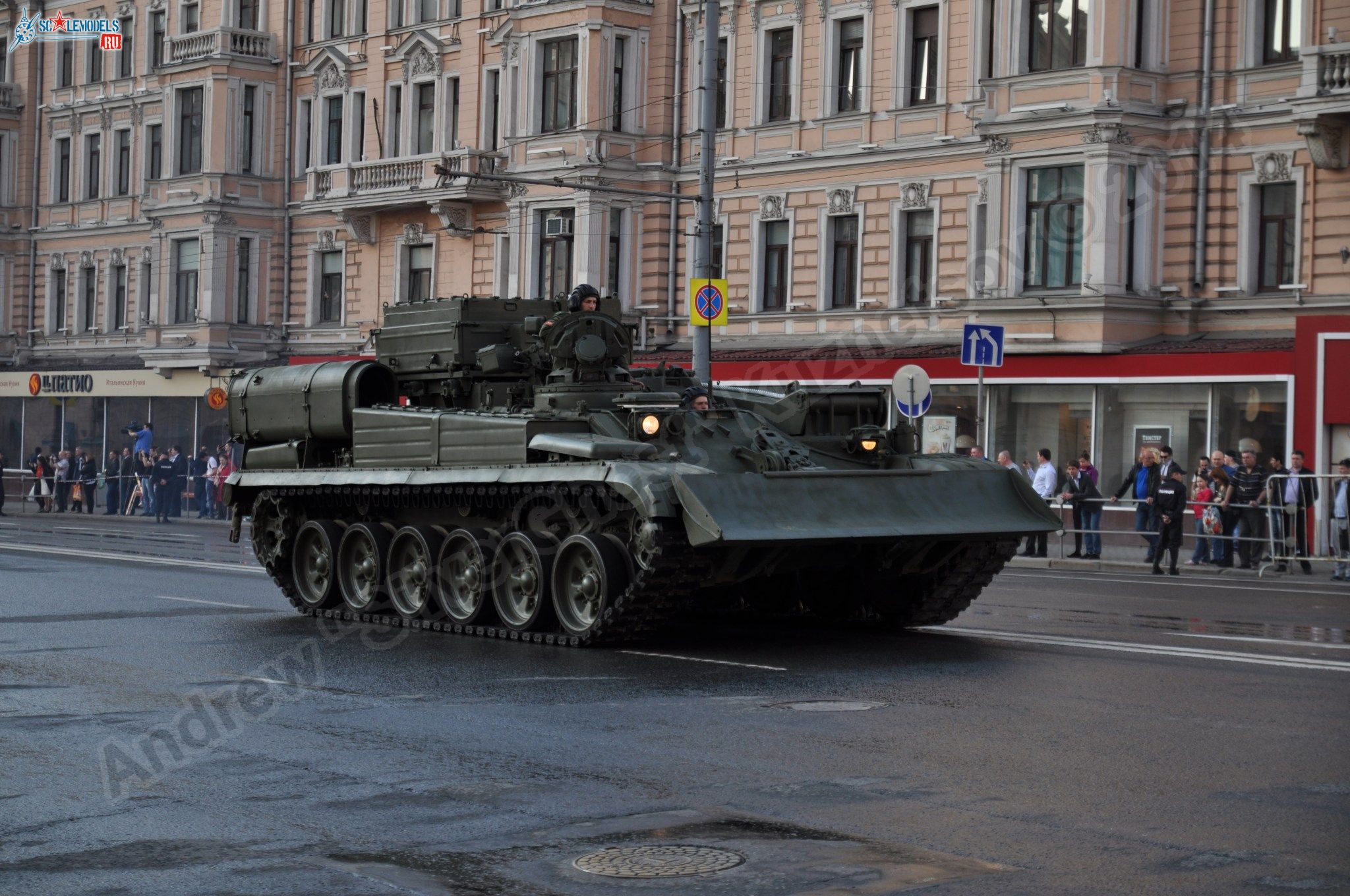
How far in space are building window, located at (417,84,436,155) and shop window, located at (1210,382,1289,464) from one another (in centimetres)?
2030

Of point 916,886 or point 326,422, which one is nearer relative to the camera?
point 916,886

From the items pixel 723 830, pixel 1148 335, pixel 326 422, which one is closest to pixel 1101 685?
pixel 723 830

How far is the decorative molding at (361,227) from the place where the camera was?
45.8 metres

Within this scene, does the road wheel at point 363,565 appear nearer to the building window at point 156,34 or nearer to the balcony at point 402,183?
the balcony at point 402,183

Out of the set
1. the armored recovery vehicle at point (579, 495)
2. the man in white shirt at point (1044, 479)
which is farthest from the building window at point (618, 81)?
the armored recovery vehicle at point (579, 495)

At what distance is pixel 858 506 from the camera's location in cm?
1430

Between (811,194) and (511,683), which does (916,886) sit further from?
(811,194)

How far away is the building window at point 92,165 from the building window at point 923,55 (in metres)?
26.8

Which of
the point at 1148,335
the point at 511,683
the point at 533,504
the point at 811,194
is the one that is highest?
the point at 811,194

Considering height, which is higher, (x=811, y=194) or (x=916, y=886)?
(x=811, y=194)

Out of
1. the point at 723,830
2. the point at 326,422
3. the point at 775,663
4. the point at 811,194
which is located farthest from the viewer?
the point at 811,194

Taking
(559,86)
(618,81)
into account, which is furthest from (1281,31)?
(559,86)

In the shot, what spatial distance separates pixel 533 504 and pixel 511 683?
3.13m

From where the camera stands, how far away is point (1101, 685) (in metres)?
11.8
